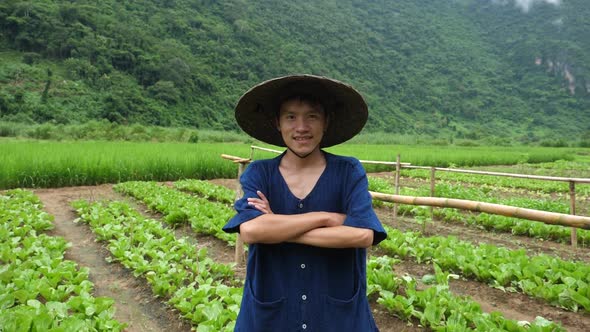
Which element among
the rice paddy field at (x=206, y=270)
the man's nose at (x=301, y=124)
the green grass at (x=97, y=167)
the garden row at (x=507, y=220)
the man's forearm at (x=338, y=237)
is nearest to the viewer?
the man's forearm at (x=338, y=237)

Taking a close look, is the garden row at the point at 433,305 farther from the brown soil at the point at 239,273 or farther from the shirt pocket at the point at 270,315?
the shirt pocket at the point at 270,315

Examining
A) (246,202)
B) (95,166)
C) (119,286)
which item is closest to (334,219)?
(246,202)

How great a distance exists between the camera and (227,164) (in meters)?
14.3

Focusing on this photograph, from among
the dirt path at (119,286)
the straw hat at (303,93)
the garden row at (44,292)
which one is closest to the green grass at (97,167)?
the dirt path at (119,286)

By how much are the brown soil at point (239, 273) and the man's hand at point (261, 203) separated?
239cm

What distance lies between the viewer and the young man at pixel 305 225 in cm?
148

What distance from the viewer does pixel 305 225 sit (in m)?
1.47

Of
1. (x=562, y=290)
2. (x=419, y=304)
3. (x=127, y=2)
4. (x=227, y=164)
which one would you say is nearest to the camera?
(x=419, y=304)

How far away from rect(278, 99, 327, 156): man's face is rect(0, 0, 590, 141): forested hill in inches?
1358

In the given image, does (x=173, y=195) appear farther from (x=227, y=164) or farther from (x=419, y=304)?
(x=419, y=304)

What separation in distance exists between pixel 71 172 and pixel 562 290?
11.3 m

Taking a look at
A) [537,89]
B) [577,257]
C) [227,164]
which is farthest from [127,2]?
[537,89]

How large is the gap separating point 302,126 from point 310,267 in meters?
0.55

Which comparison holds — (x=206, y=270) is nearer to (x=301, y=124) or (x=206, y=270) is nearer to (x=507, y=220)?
(x=301, y=124)
